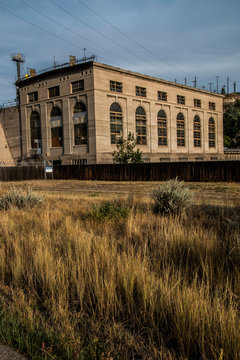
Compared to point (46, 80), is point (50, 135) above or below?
below

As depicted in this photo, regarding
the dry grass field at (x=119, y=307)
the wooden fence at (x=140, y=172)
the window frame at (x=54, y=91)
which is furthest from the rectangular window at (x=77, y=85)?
the dry grass field at (x=119, y=307)

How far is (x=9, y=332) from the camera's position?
277cm

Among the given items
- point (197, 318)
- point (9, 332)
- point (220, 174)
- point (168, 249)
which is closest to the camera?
point (197, 318)

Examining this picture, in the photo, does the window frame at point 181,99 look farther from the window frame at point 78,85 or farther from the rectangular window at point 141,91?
the window frame at point 78,85

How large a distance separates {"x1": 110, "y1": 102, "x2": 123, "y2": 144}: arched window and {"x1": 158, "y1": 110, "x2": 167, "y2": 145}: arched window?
9749mm

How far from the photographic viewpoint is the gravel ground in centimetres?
247

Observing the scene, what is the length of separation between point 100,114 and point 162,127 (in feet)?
49.7

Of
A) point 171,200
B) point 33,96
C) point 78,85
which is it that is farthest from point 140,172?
point 33,96

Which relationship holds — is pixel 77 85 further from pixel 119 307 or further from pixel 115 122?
pixel 119 307

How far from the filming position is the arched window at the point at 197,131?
2434 inches

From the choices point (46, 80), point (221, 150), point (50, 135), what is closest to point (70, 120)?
point (50, 135)

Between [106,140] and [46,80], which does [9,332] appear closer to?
[106,140]

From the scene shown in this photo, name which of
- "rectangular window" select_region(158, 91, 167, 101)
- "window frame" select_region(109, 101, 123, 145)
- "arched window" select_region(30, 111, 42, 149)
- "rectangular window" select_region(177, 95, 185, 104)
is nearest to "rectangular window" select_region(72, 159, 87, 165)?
"window frame" select_region(109, 101, 123, 145)

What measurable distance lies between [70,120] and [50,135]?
540 centimetres
